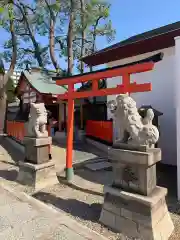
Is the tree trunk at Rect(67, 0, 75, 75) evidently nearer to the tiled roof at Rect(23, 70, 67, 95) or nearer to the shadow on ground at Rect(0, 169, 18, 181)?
the tiled roof at Rect(23, 70, 67, 95)

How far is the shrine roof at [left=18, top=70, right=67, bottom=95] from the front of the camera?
47.4ft

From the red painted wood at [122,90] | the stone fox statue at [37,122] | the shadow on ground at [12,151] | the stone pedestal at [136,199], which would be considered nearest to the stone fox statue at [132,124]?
the stone pedestal at [136,199]

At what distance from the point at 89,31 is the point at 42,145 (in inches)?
684

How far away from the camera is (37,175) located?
652cm

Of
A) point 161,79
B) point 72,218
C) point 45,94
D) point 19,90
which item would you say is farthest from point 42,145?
point 19,90

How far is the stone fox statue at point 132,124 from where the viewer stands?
158 inches

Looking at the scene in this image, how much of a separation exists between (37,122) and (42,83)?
9103 millimetres

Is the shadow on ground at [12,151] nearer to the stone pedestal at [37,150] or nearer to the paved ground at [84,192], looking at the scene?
the paved ground at [84,192]

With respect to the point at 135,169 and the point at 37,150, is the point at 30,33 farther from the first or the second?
the point at 135,169

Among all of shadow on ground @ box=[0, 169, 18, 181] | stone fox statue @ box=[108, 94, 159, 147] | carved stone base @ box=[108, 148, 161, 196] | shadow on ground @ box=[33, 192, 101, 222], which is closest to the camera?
→ carved stone base @ box=[108, 148, 161, 196]

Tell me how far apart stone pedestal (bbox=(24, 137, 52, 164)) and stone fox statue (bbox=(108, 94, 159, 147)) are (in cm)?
329

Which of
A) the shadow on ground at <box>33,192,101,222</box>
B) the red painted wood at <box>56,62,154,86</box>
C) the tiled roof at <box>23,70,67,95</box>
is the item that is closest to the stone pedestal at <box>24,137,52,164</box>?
the shadow on ground at <box>33,192,101,222</box>

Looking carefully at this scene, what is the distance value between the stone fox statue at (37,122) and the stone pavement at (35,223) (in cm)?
219

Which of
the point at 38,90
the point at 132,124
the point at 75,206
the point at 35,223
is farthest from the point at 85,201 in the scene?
the point at 38,90
